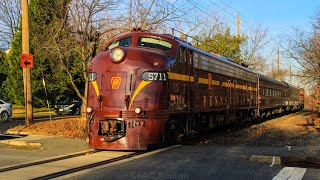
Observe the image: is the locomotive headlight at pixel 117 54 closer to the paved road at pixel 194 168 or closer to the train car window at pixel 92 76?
the train car window at pixel 92 76

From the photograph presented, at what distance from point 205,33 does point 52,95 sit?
16.0m

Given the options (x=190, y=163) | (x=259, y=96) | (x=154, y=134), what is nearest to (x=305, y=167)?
(x=190, y=163)

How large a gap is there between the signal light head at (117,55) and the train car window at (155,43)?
1.20 meters

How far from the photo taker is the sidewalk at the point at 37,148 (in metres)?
10.6

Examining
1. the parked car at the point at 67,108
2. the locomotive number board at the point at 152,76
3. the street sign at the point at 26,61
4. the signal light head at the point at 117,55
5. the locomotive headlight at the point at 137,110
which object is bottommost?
the parked car at the point at 67,108

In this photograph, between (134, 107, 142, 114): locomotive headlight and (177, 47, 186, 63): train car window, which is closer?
(134, 107, 142, 114): locomotive headlight

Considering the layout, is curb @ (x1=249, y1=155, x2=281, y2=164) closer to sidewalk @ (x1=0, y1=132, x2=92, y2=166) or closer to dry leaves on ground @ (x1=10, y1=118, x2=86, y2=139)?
sidewalk @ (x1=0, y1=132, x2=92, y2=166)

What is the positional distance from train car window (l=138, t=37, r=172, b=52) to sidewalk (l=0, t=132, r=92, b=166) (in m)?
3.56

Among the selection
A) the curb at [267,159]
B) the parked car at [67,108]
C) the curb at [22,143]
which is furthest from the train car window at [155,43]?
the parked car at [67,108]

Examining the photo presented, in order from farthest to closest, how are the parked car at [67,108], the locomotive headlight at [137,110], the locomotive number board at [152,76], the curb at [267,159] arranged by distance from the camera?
the parked car at [67,108] < the locomotive number board at [152,76] < the locomotive headlight at [137,110] < the curb at [267,159]

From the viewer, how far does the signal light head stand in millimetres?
11633

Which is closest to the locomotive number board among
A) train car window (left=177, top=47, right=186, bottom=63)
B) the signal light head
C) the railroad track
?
the signal light head

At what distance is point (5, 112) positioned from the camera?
26.3 m

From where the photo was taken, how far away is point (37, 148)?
1267cm
